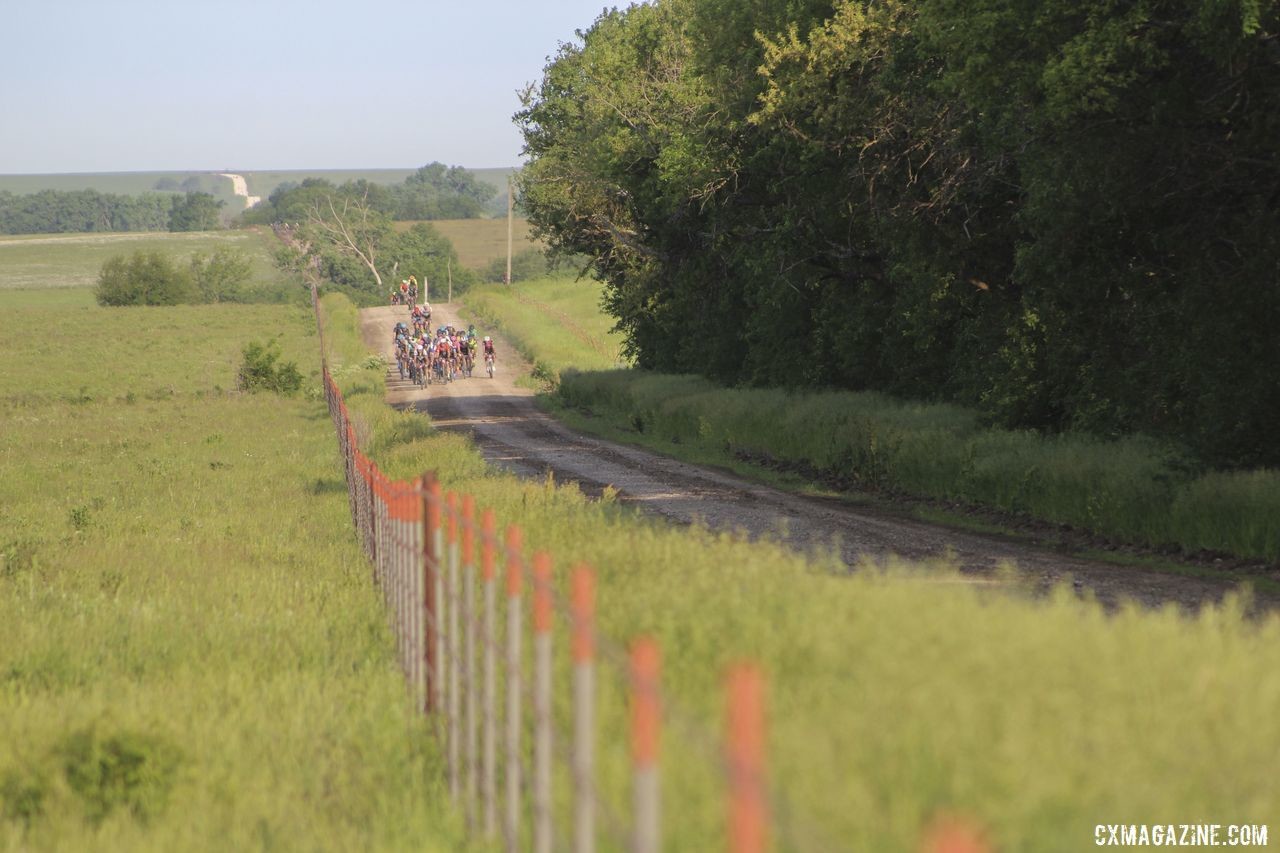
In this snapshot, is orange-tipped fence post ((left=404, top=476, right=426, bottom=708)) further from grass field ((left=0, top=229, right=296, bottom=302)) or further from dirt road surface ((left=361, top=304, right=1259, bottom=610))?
grass field ((left=0, top=229, right=296, bottom=302))

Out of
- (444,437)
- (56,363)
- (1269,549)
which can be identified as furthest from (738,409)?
(56,363)

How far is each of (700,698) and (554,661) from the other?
4.77ft

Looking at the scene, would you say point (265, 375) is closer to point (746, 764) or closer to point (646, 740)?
point (646, 740)

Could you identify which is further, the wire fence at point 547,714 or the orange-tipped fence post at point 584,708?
the orange-tipped fence post at point 584,708

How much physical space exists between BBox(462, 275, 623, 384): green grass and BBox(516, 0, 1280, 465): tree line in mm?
15189

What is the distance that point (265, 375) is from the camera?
61188mm

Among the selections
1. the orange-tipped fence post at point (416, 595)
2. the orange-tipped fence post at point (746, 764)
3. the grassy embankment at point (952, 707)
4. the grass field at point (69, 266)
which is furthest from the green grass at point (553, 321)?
the grass field at point (69, 266)

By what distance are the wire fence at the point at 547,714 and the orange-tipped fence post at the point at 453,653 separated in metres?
0.01

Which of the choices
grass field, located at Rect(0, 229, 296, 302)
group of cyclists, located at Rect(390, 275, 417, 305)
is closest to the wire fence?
group of cyclists, located at Rect(390, 275, 417, 305)

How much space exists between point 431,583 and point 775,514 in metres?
13.7

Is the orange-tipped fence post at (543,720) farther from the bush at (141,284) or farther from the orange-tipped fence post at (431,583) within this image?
the bush at (141,284)

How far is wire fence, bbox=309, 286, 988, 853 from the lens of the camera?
283 centimetres

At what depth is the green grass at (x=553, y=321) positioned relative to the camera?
229 ft

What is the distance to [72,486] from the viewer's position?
26.1m
